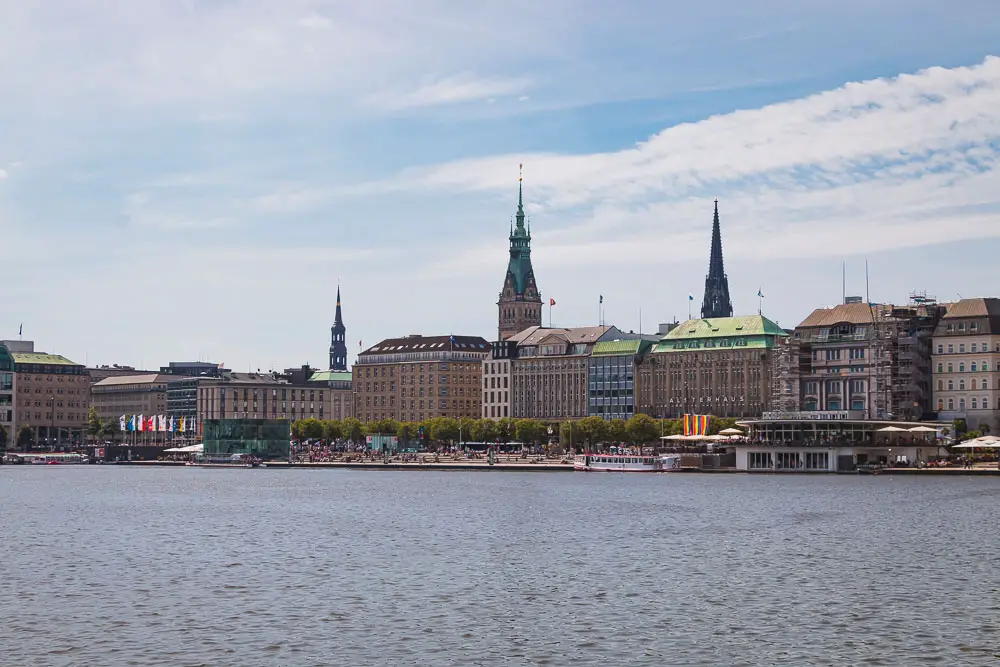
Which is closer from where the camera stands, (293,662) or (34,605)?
(293,662)

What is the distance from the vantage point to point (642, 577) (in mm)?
64688

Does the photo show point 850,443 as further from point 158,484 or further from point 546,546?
point 546,546

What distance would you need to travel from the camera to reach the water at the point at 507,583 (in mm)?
47188

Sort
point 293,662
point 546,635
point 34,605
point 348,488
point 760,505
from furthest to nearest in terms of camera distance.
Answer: point 348,488
point 760,505
point 34,605
point 546,635
point 293,662

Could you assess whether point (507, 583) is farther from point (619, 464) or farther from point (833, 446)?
point (619, 464)

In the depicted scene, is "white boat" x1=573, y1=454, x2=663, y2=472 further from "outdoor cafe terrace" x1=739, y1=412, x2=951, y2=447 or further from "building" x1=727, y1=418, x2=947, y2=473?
"outdoor cafe terrace" x1=739, y1=412, x2=951, y2=447

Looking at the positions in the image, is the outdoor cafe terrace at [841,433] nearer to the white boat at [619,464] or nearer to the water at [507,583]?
the white boat at [619,464]

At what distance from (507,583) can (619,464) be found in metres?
129

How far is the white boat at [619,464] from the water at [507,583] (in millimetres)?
69830

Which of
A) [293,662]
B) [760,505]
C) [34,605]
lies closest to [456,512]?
[760,505]

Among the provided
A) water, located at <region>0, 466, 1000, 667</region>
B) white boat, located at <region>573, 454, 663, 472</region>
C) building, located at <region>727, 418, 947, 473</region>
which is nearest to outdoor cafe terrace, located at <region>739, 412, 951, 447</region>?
building, located at <region>727, 418, 947, 473</region>

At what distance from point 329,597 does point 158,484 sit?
382 ft

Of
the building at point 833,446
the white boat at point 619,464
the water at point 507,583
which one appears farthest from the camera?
the white boat at point 619,464

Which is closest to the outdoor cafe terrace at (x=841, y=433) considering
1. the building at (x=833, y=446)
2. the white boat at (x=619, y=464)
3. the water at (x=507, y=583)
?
the building at (x=833, y=446)
